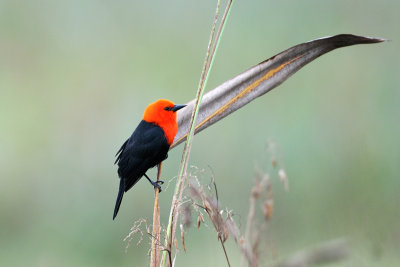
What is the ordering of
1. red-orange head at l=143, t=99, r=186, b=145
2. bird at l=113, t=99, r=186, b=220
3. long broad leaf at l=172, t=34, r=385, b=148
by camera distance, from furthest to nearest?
red-orange head at l=143, t=99, r=186, b=145 → bird at l=113, t=99, r=186, b=220 → long broad leaf at l=172, t=34, r=385, b=148

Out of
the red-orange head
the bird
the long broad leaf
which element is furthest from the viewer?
the red-orange head

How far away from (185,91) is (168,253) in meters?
3.29

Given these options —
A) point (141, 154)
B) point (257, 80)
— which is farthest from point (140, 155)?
point (257, 80)

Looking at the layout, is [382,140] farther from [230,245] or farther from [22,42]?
[22,42]

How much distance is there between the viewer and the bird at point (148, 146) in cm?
235

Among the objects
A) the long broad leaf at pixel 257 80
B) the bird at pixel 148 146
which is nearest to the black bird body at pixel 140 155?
the bird at pixel 148 146

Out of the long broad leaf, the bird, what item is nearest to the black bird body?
the bird

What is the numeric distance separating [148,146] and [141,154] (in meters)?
0.06

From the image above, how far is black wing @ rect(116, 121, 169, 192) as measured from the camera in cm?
236

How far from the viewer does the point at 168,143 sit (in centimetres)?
230

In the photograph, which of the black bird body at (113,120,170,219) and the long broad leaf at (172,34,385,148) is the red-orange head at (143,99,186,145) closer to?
the black bird body at (113,120,170,219)

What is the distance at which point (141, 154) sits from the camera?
7.94 ft

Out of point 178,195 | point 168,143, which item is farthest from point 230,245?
point 178,195

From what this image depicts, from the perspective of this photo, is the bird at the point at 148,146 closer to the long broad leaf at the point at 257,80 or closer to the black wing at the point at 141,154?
the black wing at the point at 141,154
